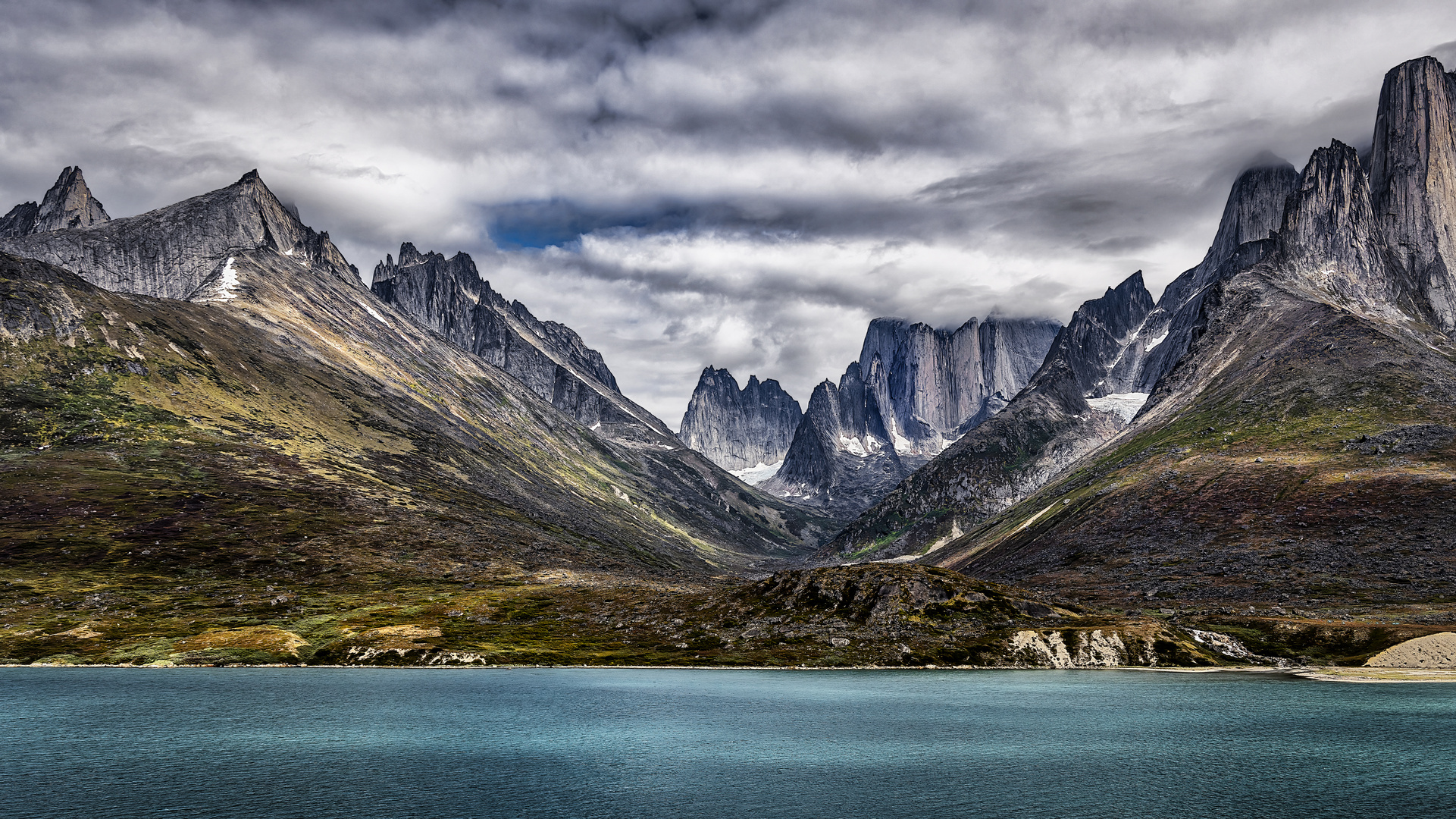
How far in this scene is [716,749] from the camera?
92.2 m

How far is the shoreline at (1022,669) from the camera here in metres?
155

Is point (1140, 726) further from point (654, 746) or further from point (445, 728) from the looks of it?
point (445, 728)

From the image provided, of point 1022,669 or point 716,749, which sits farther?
point 1022,669

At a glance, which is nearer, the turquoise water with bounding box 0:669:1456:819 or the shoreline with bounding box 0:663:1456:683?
the turquoise water with bounding box 0:669:1456:819

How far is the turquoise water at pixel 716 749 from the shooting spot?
6850 cm

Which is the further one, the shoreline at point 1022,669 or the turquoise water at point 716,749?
the shoreline at point 1022,669

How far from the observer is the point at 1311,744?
92.1 metres

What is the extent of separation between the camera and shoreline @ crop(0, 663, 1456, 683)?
15500 cm

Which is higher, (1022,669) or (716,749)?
(716,749)

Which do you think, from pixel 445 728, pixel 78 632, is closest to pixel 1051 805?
pixel 445 728

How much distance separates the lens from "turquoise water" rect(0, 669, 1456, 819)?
68500mm

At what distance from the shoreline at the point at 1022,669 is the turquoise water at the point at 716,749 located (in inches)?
475

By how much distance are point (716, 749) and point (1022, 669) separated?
11397 cm

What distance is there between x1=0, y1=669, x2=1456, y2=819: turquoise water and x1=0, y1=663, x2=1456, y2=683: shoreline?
475 inches
